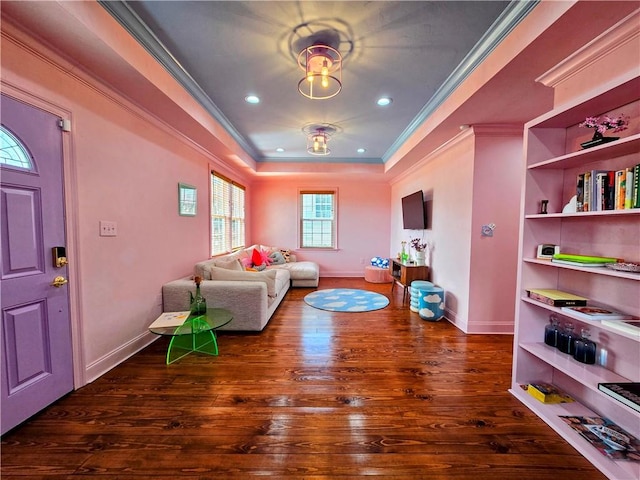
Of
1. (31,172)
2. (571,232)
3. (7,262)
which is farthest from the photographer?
(571,232)

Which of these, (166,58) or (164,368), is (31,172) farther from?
(164,368)

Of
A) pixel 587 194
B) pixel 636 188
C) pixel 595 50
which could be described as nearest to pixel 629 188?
pixel 636 188

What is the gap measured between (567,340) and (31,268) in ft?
12.0

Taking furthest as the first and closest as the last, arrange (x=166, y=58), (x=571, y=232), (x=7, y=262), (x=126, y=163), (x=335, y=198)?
(x=335, y=198), (x=126, y=163), (x=166, y=58), (x=571, y=232), (x=7, y=262)

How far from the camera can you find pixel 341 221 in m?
6.63

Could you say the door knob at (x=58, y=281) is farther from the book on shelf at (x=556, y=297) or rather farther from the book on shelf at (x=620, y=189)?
the book on shelf at (x=620, y=189)

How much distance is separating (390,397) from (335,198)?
5.12 m

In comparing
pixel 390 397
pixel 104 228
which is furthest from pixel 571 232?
pixel 104 228

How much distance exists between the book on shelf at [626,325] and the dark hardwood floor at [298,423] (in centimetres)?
78

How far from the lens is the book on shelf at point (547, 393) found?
1.85m

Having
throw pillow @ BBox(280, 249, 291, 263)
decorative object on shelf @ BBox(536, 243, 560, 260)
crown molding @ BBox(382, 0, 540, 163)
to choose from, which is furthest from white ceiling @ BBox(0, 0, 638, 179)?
throw pillow @ BBox(280, 249, 291, 263)

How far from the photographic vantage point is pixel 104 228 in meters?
2.26

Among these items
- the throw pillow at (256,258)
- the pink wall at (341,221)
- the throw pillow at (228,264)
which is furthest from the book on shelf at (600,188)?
the pink wall at (341,221)

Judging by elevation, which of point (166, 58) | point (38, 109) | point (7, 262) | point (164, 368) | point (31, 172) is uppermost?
point (166, 58)
